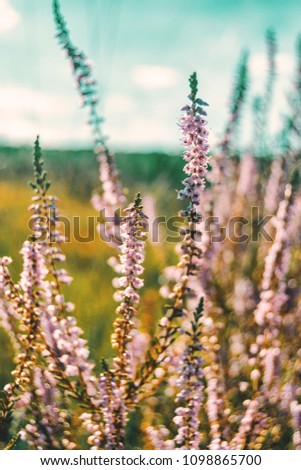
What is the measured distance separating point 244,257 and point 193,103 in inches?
129

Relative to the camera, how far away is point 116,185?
3268mm

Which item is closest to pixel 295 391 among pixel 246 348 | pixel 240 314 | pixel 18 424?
pixel 246 348

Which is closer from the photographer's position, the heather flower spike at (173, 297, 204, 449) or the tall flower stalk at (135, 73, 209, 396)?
the tall flower stalk at (135, 73, 209, 396)

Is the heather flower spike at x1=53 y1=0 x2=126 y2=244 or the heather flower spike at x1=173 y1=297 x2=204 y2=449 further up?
the heather flower spike at x1=53 y1=0 x2=126 y2=244

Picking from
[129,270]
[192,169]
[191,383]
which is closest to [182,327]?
[191,383]

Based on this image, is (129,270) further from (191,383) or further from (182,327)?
(182,327)

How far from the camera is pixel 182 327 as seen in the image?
350 centimetres

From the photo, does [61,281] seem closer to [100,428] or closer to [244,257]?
[100,428]

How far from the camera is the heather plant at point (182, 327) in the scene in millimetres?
2377

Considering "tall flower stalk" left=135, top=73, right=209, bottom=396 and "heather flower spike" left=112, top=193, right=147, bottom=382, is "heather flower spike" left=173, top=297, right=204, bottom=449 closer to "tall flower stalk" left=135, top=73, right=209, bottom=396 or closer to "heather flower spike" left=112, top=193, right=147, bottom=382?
"tall flower stalk" left=135, top=73, right=209, bottom=396

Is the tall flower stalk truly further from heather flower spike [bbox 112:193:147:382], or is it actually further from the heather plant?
heather flower spike [bbox 112:193:147:382]

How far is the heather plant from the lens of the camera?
2377 mm

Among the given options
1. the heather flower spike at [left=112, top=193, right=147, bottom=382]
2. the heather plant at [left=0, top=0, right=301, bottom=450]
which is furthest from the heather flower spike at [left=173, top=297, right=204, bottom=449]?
the heather flower spike at [left=112, top=193, right=147, bottom=382]
